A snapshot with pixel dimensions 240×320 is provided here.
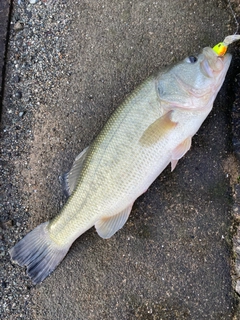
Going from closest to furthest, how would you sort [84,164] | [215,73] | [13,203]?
[215,73] < [84,164] < [13,203]

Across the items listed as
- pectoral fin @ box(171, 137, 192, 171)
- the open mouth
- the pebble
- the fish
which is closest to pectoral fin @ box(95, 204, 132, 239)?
the fish

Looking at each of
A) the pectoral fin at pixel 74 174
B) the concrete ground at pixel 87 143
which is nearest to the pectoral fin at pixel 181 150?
the concrete ground at pixel 87 143

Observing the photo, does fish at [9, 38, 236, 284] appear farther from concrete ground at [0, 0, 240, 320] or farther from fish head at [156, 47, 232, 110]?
concrete ground at [0, 0, 240, 320]

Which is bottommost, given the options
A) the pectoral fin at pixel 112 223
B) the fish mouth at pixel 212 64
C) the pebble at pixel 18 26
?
the pectoral fin at pixel 112 223

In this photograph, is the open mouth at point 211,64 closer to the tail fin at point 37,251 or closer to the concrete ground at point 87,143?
the concrete ground at point 87,143

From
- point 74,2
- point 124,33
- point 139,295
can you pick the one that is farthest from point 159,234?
point 74,2

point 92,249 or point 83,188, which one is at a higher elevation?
point 83,188

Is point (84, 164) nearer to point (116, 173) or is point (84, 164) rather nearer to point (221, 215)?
point (116, 173)
